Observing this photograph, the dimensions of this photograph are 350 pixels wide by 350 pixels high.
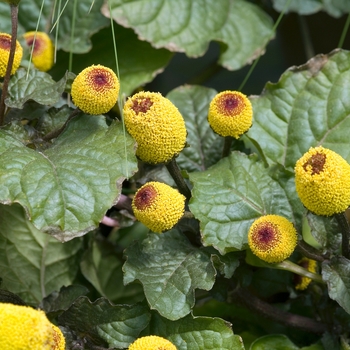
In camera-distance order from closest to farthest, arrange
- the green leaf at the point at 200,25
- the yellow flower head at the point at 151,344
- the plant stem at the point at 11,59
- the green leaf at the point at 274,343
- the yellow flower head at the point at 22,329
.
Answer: the yellow flower head at the point at 22,329, the yellow flower head at the point at 151,344, the plant stem at the point at 11,59, the green leaf at the point at 274,343, the green leaf at the point at 200,25

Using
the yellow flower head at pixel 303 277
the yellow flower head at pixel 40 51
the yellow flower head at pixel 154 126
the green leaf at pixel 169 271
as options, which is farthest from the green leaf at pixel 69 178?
the yellow flower head at pixel 303 277

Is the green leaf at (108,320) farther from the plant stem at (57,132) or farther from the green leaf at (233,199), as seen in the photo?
the plant stem at (57,132)

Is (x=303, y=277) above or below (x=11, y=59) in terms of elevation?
below

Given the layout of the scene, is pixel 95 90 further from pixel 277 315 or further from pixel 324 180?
pixel 277 315

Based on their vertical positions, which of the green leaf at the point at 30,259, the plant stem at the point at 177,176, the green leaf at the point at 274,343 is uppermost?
the plant stem at the point at 177,176

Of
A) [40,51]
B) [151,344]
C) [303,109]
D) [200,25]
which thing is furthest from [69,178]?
[200,25]

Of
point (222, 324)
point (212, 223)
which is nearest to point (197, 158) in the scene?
point (212, 223)

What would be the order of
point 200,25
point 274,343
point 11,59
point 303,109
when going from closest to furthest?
point 11,59
point 274,343
point 303,109
point 200,25

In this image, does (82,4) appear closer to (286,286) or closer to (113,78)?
(113,78)
